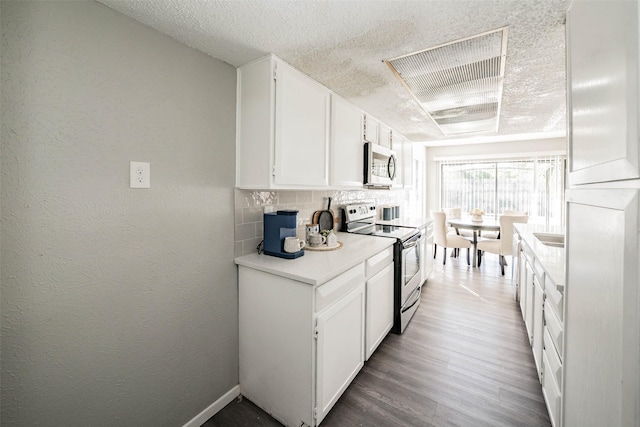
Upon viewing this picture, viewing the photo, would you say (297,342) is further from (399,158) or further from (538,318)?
Result: (399,158)

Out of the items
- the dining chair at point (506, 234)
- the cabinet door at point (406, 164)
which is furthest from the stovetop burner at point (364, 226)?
the dining chair at point (506, 234)

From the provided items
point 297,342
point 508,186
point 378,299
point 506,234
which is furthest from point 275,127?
point 508,186

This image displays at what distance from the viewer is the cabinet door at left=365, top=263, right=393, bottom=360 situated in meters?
2.05

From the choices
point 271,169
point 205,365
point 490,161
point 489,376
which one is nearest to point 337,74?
point 271,169

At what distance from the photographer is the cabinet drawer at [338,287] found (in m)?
1.52

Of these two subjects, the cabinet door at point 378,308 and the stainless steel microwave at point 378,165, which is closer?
the cabinet door at point 378,308

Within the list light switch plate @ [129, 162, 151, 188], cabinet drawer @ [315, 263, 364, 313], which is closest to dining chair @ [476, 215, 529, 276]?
cabinet drawer @ [315, 263, 364, 313]

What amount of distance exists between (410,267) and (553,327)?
4.54 ft

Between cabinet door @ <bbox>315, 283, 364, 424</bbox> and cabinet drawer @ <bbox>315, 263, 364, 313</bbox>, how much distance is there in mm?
35

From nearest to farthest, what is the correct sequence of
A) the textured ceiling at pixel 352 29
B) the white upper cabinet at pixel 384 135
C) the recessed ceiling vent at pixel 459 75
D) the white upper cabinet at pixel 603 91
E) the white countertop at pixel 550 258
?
1. the white upper cabinet at pixel 603 91
2. the textured ceiling at pixel 352 29
3. the white countertop at pixel 550 258
4. the recessed ceiling vent at pixel 459 75
5. the white upper cabinet at pixel 384 135

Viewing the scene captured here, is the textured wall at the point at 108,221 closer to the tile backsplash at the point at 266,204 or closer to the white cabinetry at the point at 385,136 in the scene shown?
the tile backsplash at the point at 266,204

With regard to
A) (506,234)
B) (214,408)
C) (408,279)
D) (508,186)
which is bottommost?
(214,408)

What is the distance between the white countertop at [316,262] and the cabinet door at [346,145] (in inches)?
22.9

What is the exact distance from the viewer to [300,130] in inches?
72.7
